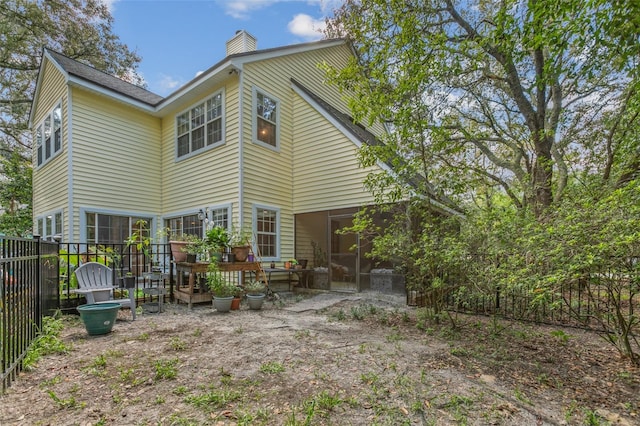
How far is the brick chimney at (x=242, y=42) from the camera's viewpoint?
32.3 feet

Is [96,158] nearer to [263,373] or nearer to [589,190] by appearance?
[263,373]

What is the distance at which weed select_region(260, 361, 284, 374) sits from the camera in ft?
10.6

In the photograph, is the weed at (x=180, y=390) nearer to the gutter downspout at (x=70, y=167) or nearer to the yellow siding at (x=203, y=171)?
the yellow siding at (x=203, y=171)

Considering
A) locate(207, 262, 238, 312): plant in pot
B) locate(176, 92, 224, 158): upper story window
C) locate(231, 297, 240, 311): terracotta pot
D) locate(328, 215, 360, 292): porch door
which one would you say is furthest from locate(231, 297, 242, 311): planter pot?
locate(176, 92, 224, 158): upper story window

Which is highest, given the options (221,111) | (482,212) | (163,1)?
(163,1)

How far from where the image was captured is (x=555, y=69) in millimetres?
3811

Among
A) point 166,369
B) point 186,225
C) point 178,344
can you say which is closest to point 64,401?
point 166,369

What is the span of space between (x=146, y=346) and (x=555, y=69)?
20.2 ft

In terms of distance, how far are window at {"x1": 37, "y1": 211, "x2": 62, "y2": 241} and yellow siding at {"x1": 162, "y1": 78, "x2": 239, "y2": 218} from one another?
2948 millimetres

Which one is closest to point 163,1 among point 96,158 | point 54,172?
point 96,158

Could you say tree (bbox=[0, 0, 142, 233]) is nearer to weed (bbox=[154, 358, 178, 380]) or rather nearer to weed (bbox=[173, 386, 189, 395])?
weed (bbox=[154, 358, 178, 380])

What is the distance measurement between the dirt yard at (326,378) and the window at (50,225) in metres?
6.20

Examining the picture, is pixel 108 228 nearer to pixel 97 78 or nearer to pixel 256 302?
pixel 97 78

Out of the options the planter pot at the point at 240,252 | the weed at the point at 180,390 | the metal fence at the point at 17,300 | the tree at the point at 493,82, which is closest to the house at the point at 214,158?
the planter pot at the point at 240,252
